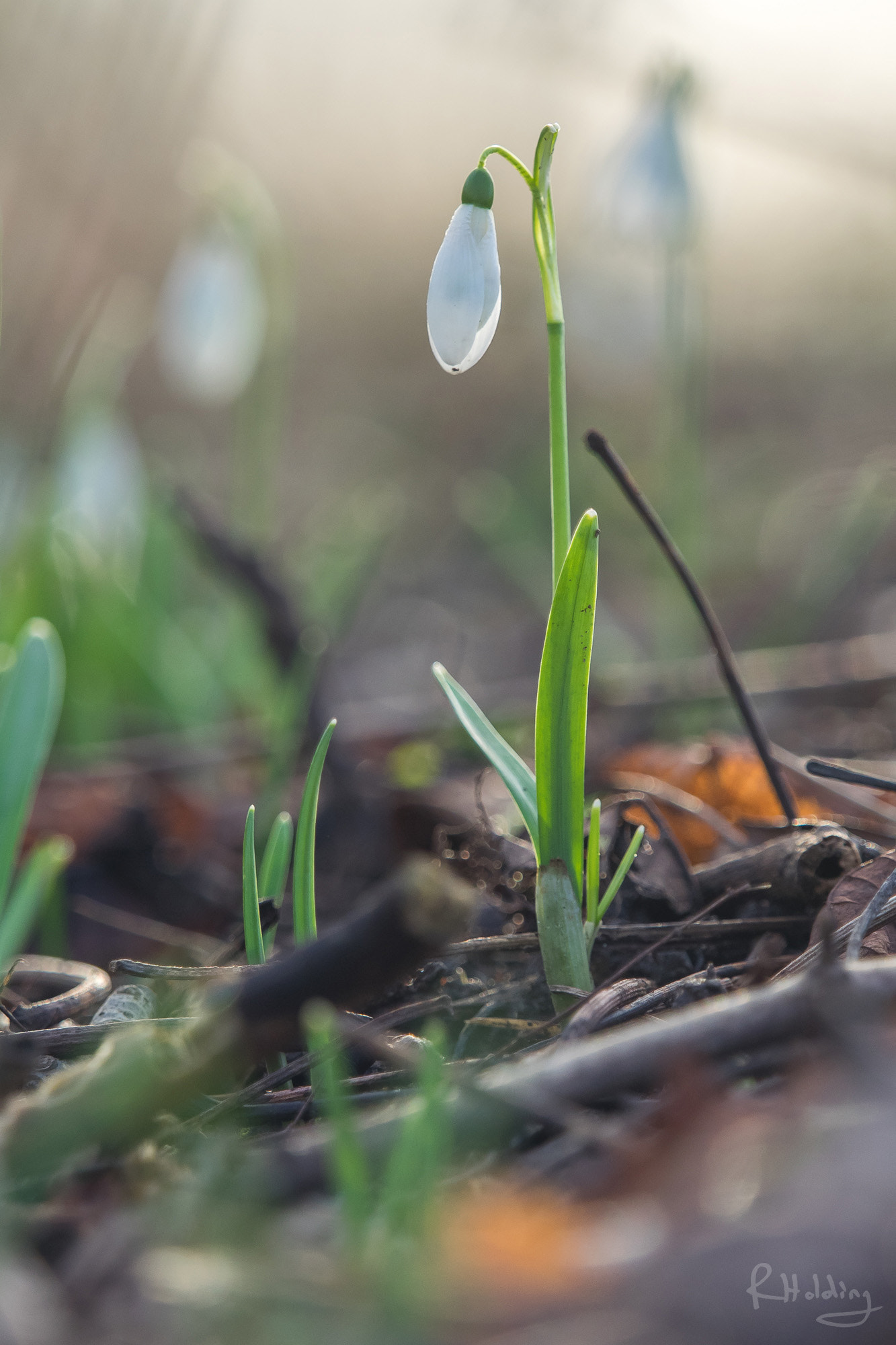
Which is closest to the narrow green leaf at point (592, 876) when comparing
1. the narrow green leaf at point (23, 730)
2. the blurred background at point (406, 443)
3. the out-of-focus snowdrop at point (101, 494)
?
the narrow green leaf at point (23, 730)

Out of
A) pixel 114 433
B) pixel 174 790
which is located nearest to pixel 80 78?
pixel 114 433

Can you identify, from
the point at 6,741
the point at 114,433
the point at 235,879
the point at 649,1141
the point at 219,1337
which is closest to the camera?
the point at 219,1337

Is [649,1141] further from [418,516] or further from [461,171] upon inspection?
[461,171]

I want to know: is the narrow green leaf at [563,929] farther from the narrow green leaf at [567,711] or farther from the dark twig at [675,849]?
the dark twig at [675,849]

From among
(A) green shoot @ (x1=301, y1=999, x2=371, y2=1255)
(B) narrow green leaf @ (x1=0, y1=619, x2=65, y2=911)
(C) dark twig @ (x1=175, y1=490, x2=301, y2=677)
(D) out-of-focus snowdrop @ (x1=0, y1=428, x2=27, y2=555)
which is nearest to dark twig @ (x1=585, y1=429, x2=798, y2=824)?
(A) green shoot @ (x1=301, y1=999, x2=371, y2=1255)

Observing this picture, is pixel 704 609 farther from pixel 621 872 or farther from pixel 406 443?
pixel 406 443

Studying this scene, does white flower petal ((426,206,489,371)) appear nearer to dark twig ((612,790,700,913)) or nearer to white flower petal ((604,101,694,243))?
dark twig ((612,790,700,913))
